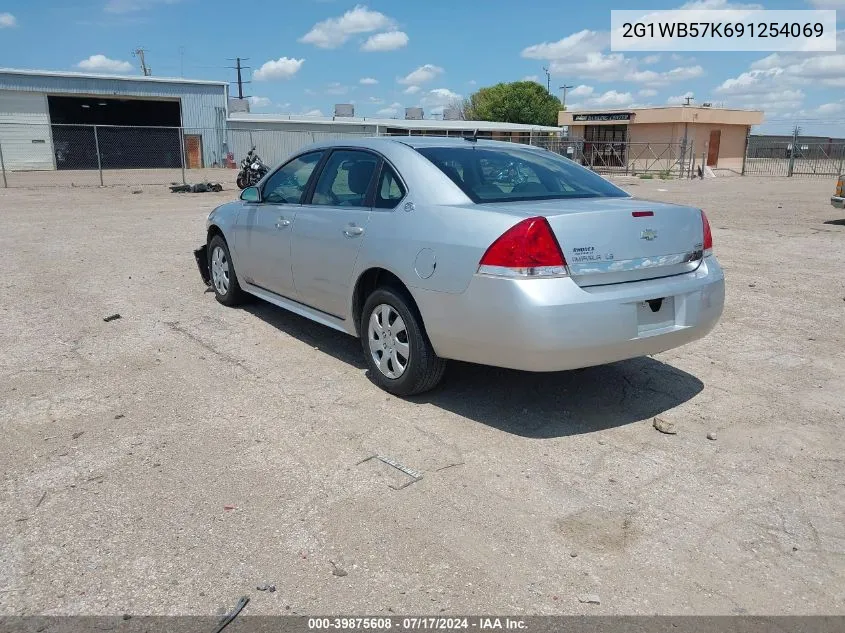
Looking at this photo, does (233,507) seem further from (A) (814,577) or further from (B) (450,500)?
(A) (814,577)

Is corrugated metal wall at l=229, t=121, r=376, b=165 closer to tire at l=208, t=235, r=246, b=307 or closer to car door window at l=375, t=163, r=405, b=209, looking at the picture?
tire at l=208, t=235, r=246, b=307

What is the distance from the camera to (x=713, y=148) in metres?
41.8

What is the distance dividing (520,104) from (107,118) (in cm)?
4293

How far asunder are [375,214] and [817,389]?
3.32m

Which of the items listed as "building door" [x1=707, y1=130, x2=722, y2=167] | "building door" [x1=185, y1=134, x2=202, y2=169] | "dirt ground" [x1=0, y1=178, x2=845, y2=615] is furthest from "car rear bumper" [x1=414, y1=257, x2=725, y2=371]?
"building door" [x1=707, y1=130, x2=722, y2=167]

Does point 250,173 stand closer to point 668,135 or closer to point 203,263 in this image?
point 203,263

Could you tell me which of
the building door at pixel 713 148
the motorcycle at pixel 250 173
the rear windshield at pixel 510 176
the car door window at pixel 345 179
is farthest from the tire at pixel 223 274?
the building door at pixel 713 148

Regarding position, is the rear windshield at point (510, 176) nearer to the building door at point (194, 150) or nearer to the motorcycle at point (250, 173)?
the motorcycle at point (250, 173)

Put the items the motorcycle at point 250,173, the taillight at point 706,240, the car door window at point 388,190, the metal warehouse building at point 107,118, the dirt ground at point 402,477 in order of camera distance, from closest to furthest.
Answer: the dirt ground at point 402,477, the taillight at point 706,240, the car door window at point 388,190, the motorcycle at point 250,173, the metal warehouse building at point 107,118

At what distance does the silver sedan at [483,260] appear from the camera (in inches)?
145

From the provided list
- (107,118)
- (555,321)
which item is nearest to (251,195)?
(555,321)

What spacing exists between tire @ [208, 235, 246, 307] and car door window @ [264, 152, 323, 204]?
97 cm

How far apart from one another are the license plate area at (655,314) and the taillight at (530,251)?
0.58 meters

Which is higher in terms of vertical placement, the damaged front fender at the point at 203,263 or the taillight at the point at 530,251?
the taillight at the point at 530,251
